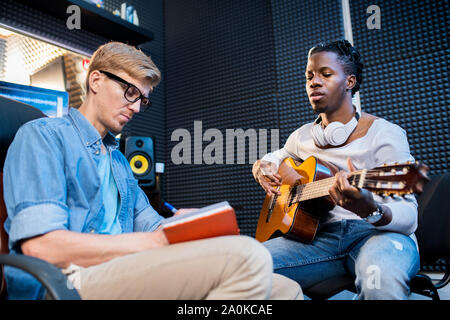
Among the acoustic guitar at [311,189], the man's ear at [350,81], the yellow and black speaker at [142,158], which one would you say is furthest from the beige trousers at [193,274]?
the yellow and black speaker at [142,158]

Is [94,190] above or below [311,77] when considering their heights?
below

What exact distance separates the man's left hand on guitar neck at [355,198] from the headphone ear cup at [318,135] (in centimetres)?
41

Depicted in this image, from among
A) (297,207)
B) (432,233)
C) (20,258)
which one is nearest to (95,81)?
(20,258)

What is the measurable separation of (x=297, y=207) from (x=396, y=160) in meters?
0.49

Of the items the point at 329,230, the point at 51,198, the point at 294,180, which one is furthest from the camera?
the point at 294,180

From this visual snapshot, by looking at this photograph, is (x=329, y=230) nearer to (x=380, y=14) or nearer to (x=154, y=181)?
(x=154, y=181)

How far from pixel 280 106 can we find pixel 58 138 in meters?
2.47

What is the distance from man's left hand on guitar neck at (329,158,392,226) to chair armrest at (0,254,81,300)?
0.99 meters

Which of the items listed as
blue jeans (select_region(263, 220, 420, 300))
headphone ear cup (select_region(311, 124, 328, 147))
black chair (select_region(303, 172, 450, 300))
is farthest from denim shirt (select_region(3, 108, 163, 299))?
headphone ear cup (select_region(311, 124, 328, 147))

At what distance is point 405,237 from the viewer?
4.76 feet

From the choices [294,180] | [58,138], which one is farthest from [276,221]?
[58,138]

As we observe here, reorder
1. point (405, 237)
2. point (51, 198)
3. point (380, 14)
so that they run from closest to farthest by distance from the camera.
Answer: point (51, 198) < point (405, 237) < point (380, 14)

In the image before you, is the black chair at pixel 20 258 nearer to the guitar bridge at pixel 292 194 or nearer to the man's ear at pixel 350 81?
the guitar bridge at pixel 292 194

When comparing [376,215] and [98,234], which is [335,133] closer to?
[376,215]
